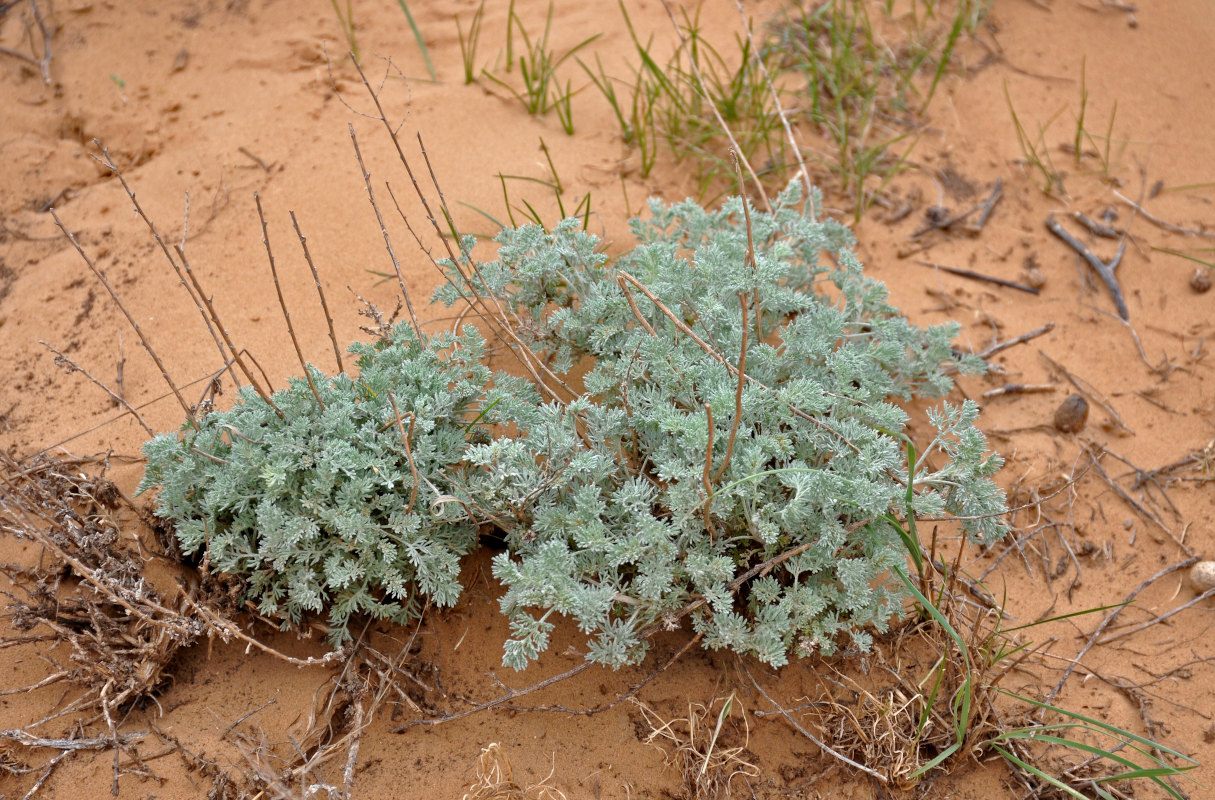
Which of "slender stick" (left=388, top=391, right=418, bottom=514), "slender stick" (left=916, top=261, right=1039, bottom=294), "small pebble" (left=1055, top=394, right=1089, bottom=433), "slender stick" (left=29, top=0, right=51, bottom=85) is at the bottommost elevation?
"small pebble" (left=1055, top=394, right=1089, bottom=433)

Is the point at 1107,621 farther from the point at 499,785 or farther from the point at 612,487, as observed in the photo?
the point at 499,785

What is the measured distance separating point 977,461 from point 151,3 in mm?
4598

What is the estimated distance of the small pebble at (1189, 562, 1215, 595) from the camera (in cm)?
280

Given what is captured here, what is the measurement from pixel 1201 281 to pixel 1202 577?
150 centimetres

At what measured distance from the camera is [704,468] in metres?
2.18

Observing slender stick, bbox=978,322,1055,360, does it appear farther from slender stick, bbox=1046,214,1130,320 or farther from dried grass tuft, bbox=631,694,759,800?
dried grass tuft, bbox=631,694,759,800

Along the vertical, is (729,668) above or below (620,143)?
below

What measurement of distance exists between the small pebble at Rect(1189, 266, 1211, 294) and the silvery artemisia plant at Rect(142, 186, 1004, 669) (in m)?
1.87

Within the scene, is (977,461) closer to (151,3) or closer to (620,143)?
(620,143)

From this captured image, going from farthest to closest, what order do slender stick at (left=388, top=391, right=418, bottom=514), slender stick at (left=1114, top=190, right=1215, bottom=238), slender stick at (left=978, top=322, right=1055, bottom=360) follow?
slender stick at (left=1114, top=190, right=1215, bottom=238)
slender stick at (left=978, top=322, right=1055, bottom=360)
slender stick at (left=388, top=391, right=418, bottom=514)

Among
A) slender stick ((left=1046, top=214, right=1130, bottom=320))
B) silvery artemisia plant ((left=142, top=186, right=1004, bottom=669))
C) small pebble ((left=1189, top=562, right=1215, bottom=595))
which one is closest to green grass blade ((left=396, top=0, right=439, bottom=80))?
silvery artemisia plant ((left=142, top=186, right=1004, bottom=669))

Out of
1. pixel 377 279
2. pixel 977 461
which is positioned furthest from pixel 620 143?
pixel 977 461

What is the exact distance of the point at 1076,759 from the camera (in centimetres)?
243

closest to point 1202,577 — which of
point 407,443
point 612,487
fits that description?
point 612,487
